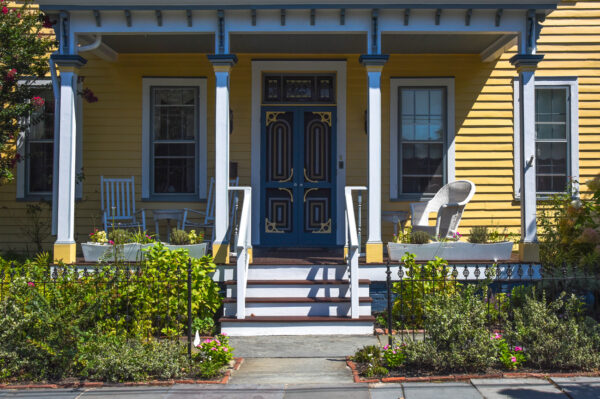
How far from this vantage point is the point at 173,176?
1016cm

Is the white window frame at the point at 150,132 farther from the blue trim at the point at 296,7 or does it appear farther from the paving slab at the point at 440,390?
the paving slab at the point at 440,390

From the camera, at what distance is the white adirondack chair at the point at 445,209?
8461mm

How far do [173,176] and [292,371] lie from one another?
517 centimetres

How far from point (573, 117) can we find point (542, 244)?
272cm

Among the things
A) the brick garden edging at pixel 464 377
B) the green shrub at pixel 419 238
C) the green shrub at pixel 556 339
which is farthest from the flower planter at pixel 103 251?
the green shrub at pixel 556 339

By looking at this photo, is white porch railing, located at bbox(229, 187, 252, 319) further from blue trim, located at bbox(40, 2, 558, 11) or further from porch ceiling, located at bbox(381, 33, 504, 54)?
porch ceiling, located at bbox(381, 33, 504, 54)

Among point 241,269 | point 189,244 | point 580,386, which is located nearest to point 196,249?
point 189,244

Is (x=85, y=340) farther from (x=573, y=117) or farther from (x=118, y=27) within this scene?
(x=573, y=117)

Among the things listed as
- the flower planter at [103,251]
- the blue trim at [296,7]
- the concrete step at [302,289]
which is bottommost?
the concrete step at [302,289]

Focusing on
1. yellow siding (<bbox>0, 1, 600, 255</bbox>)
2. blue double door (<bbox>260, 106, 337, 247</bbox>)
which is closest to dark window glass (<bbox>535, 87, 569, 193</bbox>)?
yellow siding (<bbox>0, 1, 600, 255</bbox>)

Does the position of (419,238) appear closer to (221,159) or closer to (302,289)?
(302,289)

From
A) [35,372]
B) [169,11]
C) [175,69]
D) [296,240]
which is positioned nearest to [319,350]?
[35,372]

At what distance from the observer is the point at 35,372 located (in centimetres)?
566

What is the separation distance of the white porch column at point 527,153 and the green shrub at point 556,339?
1914mm
